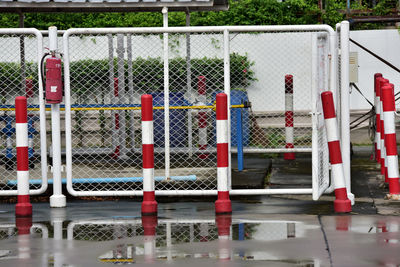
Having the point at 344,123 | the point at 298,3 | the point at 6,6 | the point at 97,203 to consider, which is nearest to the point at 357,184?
the point at 344,123

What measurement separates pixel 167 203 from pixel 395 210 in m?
2.53

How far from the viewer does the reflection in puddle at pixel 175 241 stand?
6797 mm

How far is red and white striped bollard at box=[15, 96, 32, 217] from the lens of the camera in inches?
356

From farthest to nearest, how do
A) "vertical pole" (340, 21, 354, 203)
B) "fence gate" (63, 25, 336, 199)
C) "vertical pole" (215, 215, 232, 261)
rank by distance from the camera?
"fence gate" (63, 25, 336, 199) → "vertical pole" (340, 21, 354, 203) → "vertical pole" (215, 215, 232, 261)

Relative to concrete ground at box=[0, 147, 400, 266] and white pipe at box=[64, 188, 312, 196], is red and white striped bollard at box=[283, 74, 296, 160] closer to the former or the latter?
concrete ground at box=[0, 147, 400, 266]

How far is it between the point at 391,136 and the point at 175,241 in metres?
3.20

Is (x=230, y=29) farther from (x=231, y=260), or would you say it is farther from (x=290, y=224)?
(x=231, y=260)

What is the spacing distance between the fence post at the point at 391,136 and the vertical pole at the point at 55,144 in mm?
3515

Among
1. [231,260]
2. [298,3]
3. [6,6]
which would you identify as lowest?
[231,260]

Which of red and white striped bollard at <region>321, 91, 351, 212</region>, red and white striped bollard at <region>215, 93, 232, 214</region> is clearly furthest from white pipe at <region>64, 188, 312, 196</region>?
red and white striped bollard at <region>321, 91, 351, 212</region>

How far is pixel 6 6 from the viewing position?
1399 cm

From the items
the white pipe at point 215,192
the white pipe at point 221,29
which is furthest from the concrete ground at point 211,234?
the white pipe at point 221,29

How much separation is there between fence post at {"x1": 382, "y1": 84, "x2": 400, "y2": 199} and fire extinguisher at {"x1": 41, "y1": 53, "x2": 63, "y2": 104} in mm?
3469

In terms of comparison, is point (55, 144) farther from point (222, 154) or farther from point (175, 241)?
point (175, 241)
